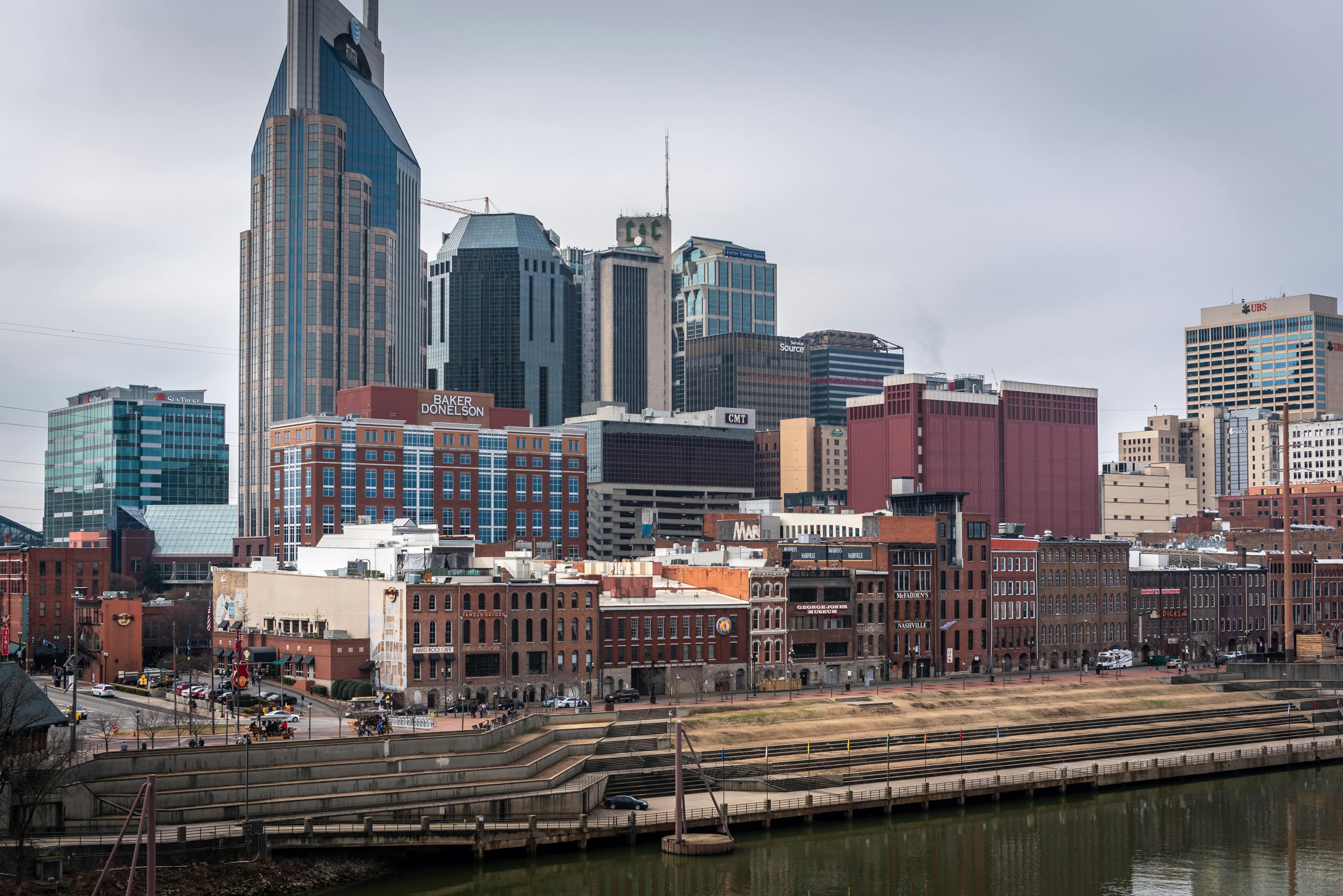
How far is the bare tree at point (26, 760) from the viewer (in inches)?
3332

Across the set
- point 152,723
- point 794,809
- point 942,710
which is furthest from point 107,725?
point 942,710

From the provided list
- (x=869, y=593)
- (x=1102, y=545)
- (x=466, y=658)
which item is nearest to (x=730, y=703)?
(x=466, y=658)

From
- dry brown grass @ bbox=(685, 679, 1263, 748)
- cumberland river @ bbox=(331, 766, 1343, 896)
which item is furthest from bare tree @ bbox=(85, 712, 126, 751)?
dry brown grass @ bbox=(685, 679, 1263, 748)

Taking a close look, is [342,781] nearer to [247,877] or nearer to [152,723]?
[247,877]

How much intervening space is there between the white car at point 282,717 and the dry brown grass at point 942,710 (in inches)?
1165

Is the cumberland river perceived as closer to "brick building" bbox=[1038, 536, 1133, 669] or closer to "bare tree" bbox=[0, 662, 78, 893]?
"bare tree" bbox=[0, 662, 78, 893]

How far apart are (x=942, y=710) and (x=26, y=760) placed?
7847cm

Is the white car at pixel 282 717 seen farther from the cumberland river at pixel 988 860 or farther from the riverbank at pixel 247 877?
the cumberland river at pixel 988 860

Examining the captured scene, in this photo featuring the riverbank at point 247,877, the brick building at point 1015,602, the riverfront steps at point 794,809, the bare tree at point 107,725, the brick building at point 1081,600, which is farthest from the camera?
the brick building at point 1081,600

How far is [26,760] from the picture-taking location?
283 ft

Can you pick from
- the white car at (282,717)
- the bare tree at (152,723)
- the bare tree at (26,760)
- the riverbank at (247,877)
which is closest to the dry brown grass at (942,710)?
the white car at (282,717)

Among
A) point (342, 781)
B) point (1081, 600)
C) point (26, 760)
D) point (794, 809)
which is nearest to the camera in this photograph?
point (26, 760)

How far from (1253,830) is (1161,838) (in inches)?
300

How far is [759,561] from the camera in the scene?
163 meters
